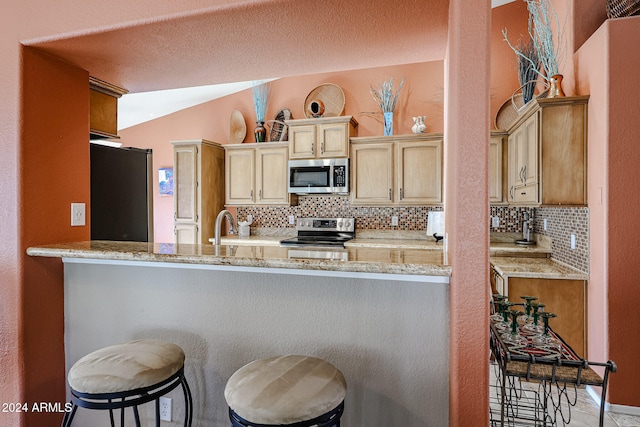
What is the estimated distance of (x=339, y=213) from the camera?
475cm

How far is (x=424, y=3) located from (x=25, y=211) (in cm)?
203

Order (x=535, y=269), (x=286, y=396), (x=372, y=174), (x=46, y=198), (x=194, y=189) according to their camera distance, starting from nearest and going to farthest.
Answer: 1. (x=286, y=396)
2. (x=46, y=198)
3. (x=535, y=269)
4. (x=372, y=174)
5. (x=194, y=189)

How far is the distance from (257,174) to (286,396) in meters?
3.85

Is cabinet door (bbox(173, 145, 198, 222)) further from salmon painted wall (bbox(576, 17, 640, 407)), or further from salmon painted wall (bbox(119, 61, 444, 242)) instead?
salmon painted wall (bbox(576, 17, 640, 407))

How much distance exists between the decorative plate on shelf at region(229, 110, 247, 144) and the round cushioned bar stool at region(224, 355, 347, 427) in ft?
14.1

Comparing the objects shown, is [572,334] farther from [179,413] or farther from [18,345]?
[18,345]

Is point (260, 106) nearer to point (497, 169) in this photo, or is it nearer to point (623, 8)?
point (497, 169)

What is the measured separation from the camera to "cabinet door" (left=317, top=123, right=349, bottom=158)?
4289 millimetres

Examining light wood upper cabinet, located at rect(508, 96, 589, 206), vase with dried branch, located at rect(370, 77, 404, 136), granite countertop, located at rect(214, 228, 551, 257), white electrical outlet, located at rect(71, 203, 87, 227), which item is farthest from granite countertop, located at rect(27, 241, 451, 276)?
vase with dried branch, located at rect(370, 77, 404, 136)

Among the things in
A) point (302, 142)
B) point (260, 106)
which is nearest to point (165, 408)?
point (302, 142)

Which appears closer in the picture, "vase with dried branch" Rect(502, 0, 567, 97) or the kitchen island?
the kitchen island

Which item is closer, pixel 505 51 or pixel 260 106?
pixel 505 51

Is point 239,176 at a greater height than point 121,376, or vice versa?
point 239,176

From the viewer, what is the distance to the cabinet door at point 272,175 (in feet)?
15.1
